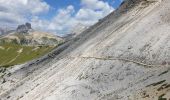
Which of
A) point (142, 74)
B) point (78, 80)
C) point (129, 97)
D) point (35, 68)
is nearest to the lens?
point (129, 97)

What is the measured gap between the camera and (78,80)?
86.8 metres

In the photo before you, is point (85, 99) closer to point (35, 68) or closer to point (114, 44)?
point (114, 44)

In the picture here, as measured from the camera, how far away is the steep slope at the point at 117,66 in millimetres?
69062

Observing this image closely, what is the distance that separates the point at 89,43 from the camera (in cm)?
11138

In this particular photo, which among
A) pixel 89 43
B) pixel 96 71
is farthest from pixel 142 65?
pixel 89 43

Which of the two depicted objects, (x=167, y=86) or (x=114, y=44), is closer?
(x=167, y=86)

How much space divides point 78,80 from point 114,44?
16714 millimetres

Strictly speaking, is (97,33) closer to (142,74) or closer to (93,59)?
(93,59)

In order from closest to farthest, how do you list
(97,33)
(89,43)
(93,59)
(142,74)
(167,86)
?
(167,86) → (142,74) → (93,59) → (89,43) → (97,33)

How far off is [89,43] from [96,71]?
83.8 ft

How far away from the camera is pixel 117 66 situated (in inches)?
3292

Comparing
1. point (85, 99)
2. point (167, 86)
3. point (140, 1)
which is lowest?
point (85, 99)

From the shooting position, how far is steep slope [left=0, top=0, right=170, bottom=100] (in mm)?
69062

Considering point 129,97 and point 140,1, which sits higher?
point 140,1
